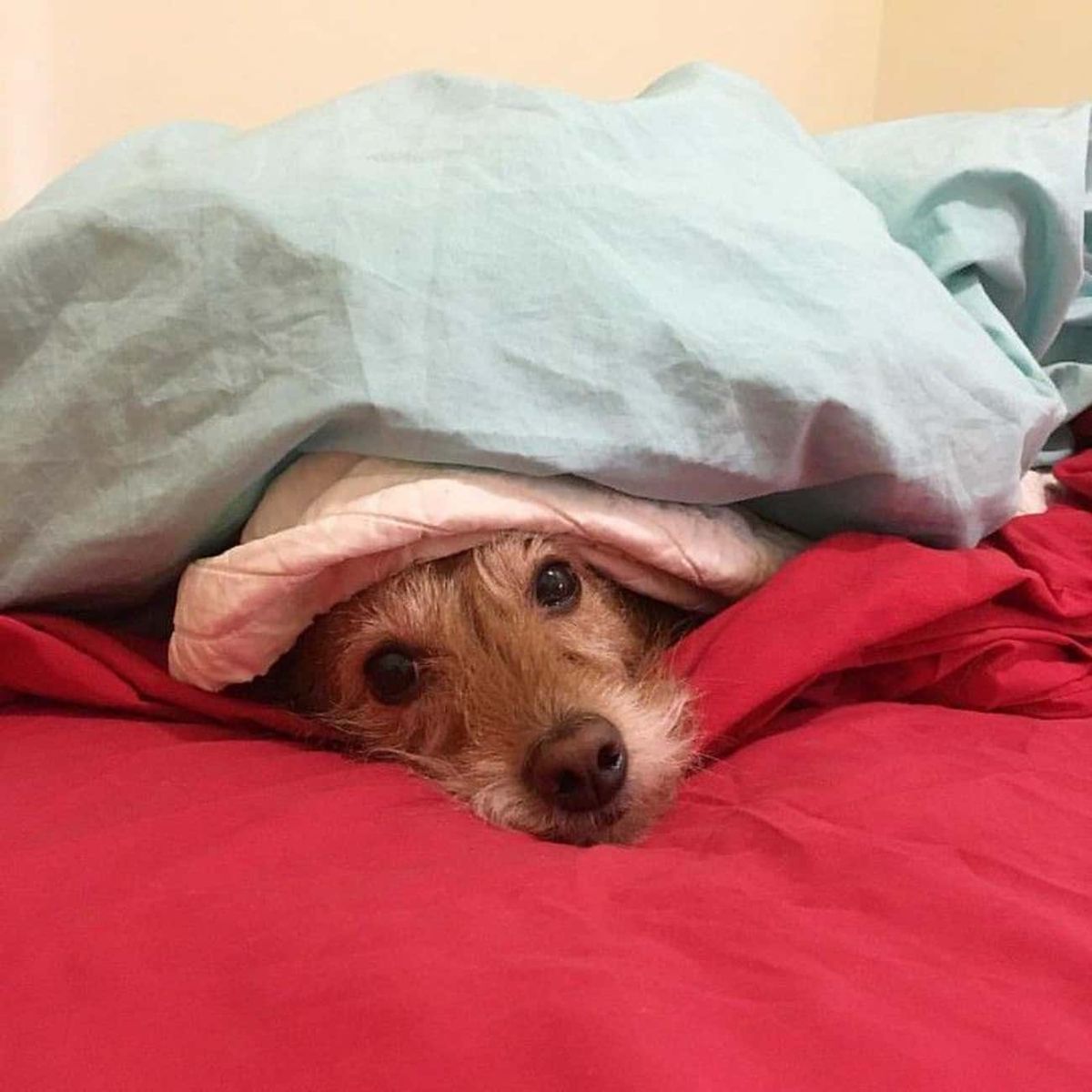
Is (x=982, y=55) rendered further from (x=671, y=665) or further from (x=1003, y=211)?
(x=671, y=665)

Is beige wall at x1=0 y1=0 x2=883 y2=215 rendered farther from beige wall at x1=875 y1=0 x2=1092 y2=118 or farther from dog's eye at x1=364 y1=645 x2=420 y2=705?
dog's eye at x1=364 y1=645 x2=420 y2=705

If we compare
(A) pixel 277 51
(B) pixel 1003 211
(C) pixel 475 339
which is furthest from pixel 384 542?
(A) pixel 277 51

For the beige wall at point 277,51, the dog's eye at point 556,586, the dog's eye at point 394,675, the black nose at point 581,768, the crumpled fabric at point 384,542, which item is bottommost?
the dog's eye at point 394,675

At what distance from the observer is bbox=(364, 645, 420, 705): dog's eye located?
1.43 metres

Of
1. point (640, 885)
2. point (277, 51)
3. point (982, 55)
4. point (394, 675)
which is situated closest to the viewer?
point (640, 885)

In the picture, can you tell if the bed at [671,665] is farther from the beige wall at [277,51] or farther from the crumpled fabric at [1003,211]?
the beige wall at [277,51]

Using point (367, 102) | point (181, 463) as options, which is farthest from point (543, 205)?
point (181, 463)

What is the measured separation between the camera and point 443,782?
49.4 inches

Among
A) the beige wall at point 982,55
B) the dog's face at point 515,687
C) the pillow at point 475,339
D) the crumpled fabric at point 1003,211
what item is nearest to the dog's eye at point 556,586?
the dog's face at point 515,687

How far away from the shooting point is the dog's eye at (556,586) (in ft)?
4.50

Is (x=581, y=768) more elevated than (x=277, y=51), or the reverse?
(x=277, y=51)

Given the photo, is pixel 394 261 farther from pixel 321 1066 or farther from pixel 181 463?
pixel 321 1066

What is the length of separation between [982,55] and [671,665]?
225 centimetres

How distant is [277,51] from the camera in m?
2.14
